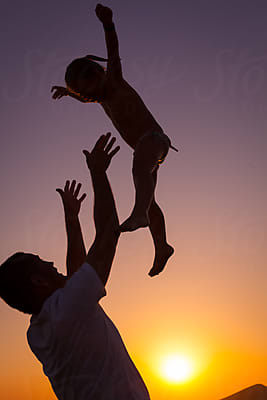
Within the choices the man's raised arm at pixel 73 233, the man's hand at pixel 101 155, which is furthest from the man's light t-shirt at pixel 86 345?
the man's raised arm at pixel 73 233

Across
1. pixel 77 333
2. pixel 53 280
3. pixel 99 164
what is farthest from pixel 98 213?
pixel 77 333

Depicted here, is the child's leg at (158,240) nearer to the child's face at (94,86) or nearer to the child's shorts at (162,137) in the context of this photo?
the child's shorts at (162,137)

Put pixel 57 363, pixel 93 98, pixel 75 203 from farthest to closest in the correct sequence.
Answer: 1. pixel 93 98
2. pixel 75 203
3. pixel 57 363

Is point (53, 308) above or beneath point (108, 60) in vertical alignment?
beneath

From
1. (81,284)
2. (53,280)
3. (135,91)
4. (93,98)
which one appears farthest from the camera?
(135,91)

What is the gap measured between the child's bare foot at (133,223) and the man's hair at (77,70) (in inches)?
47.0

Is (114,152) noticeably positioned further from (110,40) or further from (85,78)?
(110,40)

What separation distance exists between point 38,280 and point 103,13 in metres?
2.23

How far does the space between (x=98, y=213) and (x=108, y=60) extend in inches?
79.6

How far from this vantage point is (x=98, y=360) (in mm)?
1990

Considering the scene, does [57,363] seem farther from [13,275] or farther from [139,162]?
[139,162]

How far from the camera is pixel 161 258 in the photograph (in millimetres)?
3955

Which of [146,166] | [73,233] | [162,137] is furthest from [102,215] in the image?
[162,137]

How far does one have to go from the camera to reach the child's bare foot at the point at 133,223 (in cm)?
284
